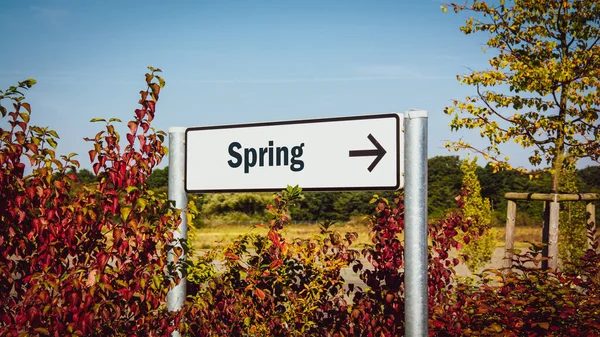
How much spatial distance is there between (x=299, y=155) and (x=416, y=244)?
2.62 ft

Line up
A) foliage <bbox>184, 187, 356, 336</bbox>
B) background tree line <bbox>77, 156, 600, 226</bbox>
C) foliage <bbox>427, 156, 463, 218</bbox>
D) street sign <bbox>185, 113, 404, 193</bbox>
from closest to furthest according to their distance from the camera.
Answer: street sign <bbox>185, 113, 404, 193</bbox>
foliage <bbox>184, 187, 356, 336</bbox>
background tree line <bbox>77, 156, 600, 226</bbox>
foliage <bbox>427, 156, 463, 218</bbox>

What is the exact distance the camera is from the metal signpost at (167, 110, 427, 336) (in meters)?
2.68

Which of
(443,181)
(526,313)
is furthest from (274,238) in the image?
(443,181)

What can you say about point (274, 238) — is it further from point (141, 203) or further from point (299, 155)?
point (141, 203)

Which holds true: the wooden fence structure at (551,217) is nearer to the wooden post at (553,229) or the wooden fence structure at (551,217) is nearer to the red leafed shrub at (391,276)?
the wooden post at (553,229)

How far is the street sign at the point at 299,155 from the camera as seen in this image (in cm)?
283

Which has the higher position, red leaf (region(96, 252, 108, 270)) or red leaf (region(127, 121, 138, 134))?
red leaf (region(127, 121, 138, 134))

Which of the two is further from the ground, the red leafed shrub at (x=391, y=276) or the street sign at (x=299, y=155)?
the street sign at (x=299, y=155)

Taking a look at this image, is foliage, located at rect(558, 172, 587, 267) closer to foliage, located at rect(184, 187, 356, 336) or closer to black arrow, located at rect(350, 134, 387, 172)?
foliage, located at rect(184, 187, 356, 336)

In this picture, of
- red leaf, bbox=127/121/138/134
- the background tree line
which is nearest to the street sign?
red leaf, bbox=127/121/138/134

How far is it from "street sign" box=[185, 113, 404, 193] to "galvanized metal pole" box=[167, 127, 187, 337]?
37 mm

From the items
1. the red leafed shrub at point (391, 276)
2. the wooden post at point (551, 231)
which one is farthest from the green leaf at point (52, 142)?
the wooden post at point (551, 231)

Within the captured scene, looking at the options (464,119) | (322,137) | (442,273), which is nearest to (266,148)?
(322,137)

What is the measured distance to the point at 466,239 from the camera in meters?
3.96
